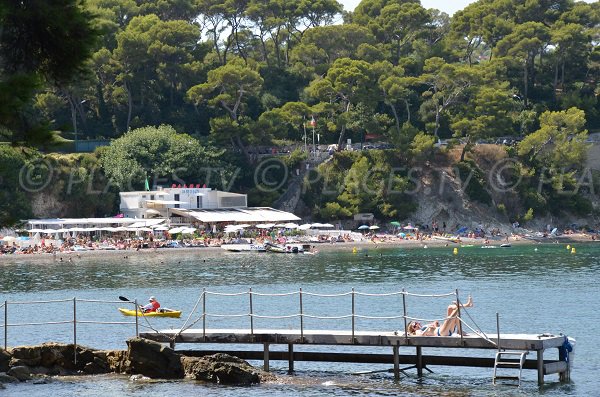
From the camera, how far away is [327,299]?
174ft

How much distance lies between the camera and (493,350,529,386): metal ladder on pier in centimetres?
2836

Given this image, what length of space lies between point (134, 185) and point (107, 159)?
295 cm

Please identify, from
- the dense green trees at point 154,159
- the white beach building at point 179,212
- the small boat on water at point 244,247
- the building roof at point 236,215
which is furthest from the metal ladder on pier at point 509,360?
the dense green trees at point 154,159

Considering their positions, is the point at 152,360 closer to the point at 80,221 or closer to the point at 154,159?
the point at 80,221

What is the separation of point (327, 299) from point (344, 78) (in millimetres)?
47680

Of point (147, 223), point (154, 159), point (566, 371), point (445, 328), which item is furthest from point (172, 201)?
point (566, 371)

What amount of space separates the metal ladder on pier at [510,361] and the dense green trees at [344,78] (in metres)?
65.6

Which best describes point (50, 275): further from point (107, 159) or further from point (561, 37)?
point (561, 37)

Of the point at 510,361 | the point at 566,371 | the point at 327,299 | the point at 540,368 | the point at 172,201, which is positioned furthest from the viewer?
the point at 172,201

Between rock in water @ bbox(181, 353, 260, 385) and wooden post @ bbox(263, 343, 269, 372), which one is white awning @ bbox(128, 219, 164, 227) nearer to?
wooden post @ bbox(263, 343, 269, 372)

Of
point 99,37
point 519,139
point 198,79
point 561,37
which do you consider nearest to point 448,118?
point 519,139

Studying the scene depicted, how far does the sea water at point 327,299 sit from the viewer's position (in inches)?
1127

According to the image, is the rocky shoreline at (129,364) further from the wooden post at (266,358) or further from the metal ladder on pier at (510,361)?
the metal ladder on pier at (510,361)

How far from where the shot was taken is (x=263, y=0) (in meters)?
117
